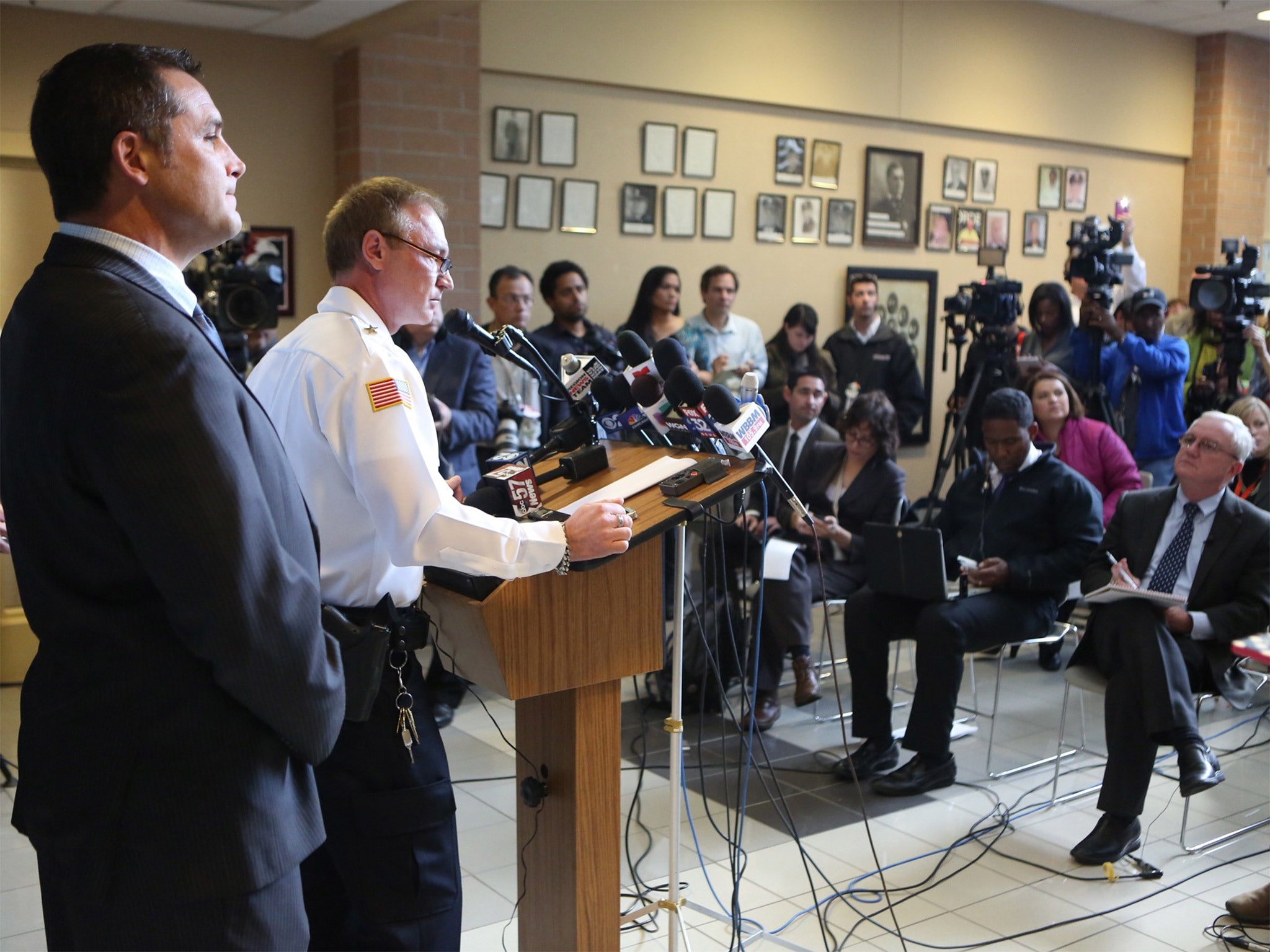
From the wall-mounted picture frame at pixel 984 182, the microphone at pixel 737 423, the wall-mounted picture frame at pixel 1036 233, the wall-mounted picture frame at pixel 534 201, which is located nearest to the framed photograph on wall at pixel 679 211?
the wall-mounted picture frame at pixel 534 201

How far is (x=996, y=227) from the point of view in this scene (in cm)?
819

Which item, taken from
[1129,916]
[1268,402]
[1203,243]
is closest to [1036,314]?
[1268,402]

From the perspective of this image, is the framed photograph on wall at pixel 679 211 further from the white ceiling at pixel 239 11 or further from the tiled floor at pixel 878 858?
the tiled floor at pixel 878 858

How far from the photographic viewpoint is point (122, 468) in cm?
117

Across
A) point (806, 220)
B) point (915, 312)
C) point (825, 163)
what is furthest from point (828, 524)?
point (915, 312)

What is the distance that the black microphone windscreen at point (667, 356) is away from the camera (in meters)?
2.02

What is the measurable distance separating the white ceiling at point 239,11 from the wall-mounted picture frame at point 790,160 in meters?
2.92

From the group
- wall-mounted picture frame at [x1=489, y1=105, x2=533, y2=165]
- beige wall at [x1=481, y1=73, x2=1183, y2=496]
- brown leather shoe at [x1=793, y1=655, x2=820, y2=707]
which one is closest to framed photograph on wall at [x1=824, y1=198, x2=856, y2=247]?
beige wall at [x1=481, y1=73, x2=1183, y2=496]

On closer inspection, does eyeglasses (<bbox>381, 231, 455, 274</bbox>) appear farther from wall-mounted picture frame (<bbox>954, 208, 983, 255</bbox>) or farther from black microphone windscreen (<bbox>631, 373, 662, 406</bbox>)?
wall-mounted picture frame (<bbox>954, 208, 983, 255</bbox>)

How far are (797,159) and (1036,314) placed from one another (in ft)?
6.43

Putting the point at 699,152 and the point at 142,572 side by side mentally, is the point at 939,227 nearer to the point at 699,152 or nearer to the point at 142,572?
the point at 699,152

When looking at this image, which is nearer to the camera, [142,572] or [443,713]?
[142,572]

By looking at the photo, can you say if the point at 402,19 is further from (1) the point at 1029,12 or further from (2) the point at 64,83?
(1) the point at 1029,12

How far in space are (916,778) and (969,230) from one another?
207 inches
